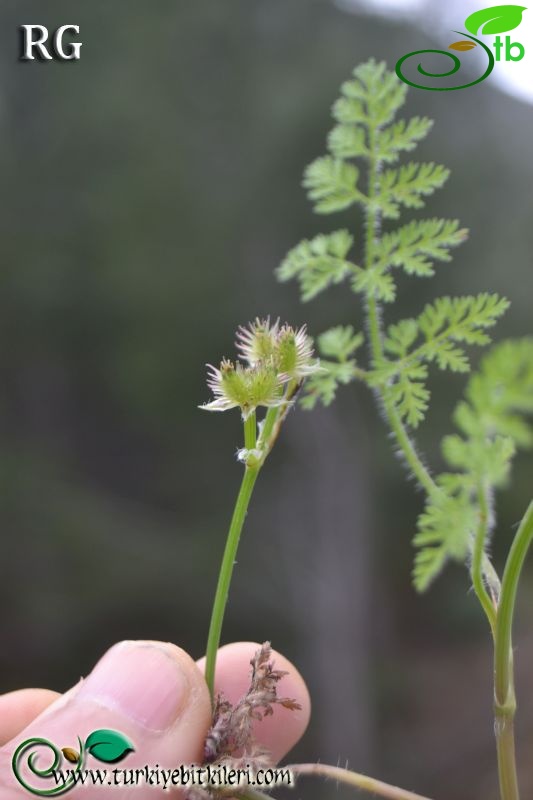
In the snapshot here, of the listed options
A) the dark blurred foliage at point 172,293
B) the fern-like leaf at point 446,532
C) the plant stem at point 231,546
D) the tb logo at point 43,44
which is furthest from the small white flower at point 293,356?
the dark blurred foliage at point 172,293

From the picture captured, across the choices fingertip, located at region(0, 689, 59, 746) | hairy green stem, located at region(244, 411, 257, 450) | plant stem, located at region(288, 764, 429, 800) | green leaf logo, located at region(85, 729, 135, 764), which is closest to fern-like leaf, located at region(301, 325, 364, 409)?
hairy green stem, located at region(244, 411, 257, 450)

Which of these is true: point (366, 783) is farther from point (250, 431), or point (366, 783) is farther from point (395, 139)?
point (395, 139)

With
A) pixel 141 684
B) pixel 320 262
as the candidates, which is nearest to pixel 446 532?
pixel 320 262

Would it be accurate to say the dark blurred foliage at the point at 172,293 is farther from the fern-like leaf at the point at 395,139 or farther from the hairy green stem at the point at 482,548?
the hairy green stem at the point at 482,548

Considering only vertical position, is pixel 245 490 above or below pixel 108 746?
above

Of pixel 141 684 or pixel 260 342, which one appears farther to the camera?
pixel 141 684

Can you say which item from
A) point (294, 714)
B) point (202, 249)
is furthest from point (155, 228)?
point (294, 714)
